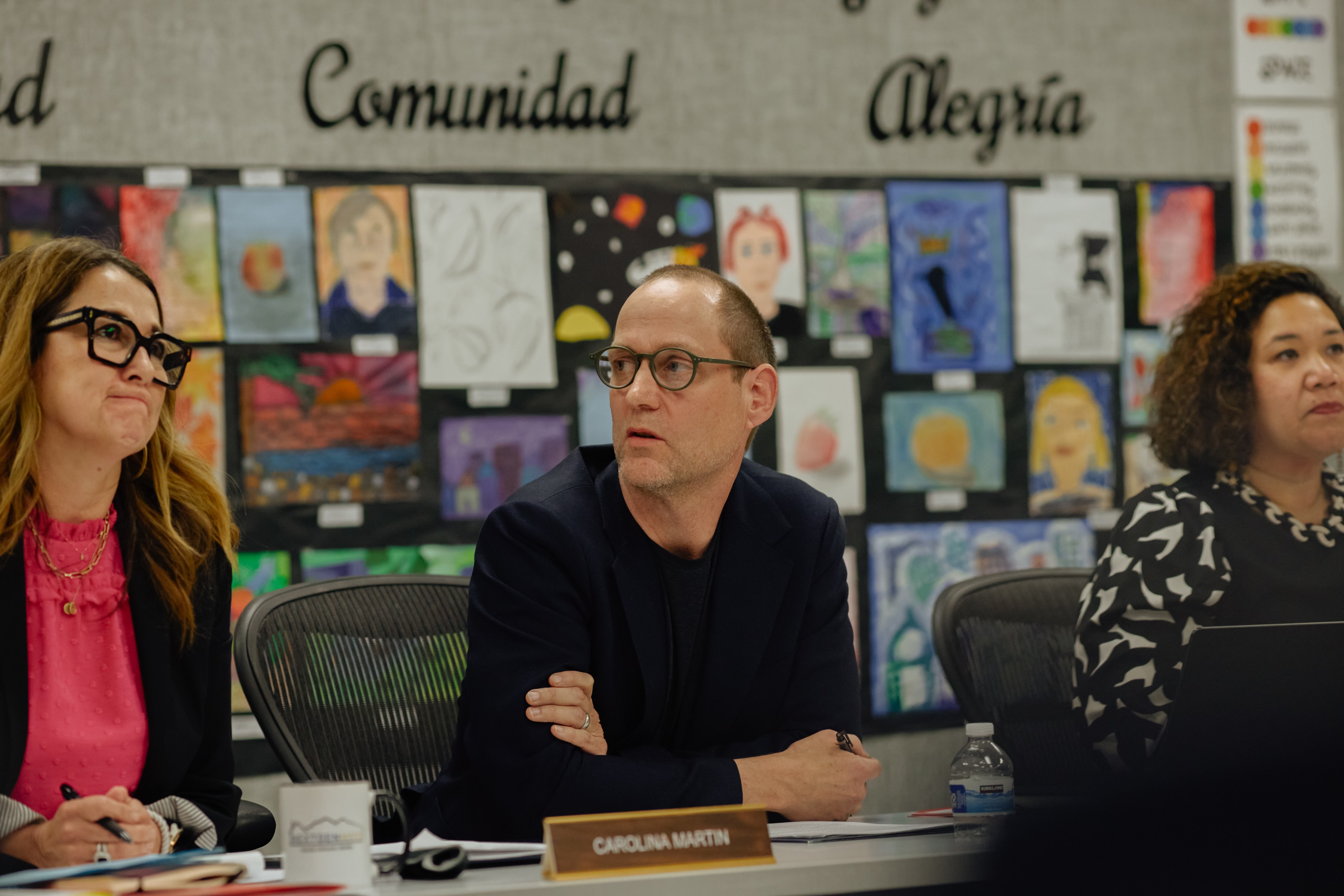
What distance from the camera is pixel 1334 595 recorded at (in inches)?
99.2

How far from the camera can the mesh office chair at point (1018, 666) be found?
2.60 m

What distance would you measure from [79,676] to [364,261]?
1.74m

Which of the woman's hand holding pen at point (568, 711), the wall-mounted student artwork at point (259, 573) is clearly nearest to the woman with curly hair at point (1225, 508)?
the woman's hand holding pen at point (568, 711)

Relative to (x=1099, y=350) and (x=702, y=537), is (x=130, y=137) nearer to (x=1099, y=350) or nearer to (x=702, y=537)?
(x=702, y=537)

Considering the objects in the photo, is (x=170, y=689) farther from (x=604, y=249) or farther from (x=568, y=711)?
(x=604, y=249)

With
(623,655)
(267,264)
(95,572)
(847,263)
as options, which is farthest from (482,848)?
(847,263)

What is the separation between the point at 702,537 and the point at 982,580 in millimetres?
774

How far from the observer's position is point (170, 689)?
6.98ft

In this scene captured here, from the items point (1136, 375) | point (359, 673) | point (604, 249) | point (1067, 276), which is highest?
point (604, 249)

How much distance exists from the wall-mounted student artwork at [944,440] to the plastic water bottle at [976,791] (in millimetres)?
2040

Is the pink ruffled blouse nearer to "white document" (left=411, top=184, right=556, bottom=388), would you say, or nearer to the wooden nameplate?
the wooden nameplate

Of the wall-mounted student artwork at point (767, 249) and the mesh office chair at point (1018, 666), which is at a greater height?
the wall-mounted student artwork at point (767, 249)

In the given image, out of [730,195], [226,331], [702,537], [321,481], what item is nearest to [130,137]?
[226,331]

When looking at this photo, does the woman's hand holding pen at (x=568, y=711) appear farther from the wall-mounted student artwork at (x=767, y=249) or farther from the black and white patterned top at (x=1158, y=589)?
the wall-mounted student artwork at (x=767, y=249)
